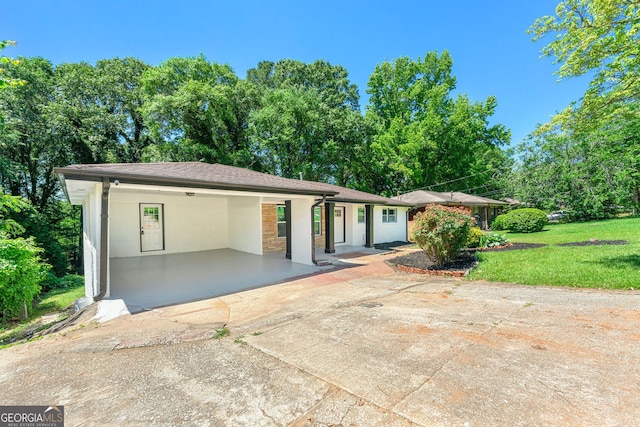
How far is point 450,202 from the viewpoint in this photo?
20.6 metres

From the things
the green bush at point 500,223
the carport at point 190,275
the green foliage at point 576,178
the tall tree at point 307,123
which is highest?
the tall tree at point 307,123

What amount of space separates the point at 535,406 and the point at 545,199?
25091mm

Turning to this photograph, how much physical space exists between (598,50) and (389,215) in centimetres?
1051

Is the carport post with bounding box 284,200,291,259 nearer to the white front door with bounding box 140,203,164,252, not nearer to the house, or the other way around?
the house

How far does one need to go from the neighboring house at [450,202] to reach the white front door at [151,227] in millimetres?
12838

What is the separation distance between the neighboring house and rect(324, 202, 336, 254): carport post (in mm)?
6369

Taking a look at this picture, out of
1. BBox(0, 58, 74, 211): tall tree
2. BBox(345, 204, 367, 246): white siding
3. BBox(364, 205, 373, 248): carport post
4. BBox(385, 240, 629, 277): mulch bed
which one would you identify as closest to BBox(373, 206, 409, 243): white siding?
BBox(364, 205, 373, 248): carport post

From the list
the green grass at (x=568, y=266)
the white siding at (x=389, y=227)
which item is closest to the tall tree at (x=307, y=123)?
the white siding at (x=389, y=227)

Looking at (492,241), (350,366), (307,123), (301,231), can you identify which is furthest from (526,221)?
(350,366)

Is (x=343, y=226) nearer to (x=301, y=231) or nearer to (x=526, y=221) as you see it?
(x=301, y=231)

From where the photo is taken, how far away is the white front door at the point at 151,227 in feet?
38.4

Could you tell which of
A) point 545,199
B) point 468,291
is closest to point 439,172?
point 545,199

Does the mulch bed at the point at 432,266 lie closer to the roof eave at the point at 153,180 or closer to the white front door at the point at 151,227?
the roof eave at the point at 153,180

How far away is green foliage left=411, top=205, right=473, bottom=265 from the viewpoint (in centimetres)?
823
